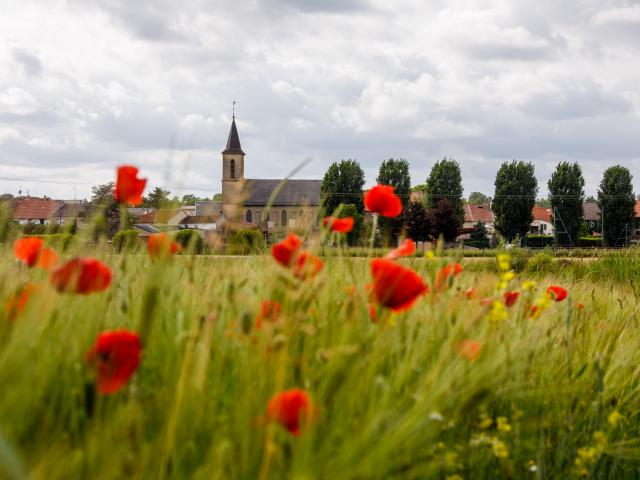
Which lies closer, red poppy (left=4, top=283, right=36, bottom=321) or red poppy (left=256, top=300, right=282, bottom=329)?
red poppy (left=4, top=283, right=36, bottom=321)

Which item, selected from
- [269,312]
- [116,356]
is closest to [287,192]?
[269,312]

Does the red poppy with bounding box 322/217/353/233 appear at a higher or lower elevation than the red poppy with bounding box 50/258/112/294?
higher

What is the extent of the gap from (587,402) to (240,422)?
5.14ft

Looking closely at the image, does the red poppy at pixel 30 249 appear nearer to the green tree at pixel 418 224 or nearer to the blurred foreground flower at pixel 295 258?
the blurred foreground flower at pixel 295 258

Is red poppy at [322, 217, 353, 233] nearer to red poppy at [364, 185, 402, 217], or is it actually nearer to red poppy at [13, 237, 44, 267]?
red poppy at [364, 185, 402, 217]

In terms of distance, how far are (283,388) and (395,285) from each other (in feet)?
1.44

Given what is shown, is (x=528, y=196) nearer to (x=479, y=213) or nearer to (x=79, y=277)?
(x=479, y=213)

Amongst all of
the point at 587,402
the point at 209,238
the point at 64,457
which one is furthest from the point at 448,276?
the point at 64,457

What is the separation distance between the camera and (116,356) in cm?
140

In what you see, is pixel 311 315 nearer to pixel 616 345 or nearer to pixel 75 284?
pixel 75 284

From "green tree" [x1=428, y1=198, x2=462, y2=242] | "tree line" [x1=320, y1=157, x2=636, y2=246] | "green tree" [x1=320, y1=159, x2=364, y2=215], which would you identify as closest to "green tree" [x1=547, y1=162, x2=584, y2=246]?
"tree line" [x1=320, y1=157, x2=636, y2=246]

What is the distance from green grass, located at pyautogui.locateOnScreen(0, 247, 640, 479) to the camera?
139cm

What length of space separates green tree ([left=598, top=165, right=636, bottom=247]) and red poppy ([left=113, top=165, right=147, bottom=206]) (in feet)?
175

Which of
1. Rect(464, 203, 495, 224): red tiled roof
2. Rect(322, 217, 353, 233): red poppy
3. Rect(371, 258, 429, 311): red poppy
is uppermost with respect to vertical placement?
Rect(464, 203, 495, 224): red tiled roof
